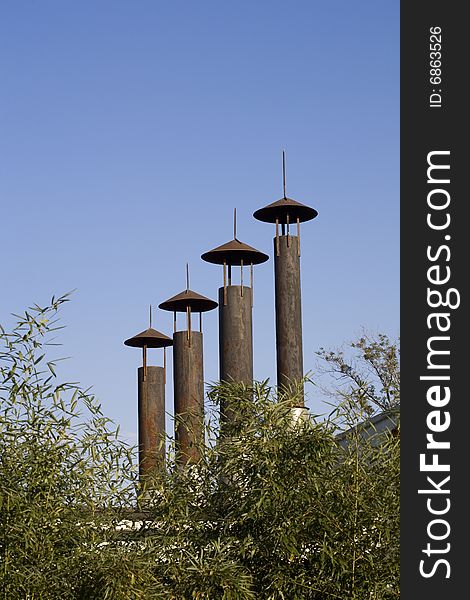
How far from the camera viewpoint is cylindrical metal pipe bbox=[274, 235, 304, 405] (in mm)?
9961

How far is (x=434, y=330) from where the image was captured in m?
3.63

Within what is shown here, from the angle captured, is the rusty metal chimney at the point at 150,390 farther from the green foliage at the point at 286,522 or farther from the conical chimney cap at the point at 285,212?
the green foliage at the point at 286,522

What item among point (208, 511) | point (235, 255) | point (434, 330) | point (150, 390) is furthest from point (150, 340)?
point (434, 330)

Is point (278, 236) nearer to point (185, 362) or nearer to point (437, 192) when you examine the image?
point (185, 362)

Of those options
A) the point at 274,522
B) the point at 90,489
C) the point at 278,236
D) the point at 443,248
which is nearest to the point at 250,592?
the point at 274,522

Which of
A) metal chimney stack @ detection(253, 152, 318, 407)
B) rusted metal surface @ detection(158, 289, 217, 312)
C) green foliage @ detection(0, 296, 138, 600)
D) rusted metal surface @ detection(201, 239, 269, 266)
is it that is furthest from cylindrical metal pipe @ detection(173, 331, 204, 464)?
green foliage @ detection(0, 296, 138, 600)

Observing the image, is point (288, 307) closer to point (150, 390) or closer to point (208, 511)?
point (150, 390)

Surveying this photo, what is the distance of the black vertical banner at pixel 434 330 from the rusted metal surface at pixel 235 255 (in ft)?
23.0

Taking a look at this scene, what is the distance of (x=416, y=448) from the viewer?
3643 mm

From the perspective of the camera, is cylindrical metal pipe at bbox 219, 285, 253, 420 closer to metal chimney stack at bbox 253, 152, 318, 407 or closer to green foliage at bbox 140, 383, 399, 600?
metal chimney stack at bbox 253, 152, 318, 407

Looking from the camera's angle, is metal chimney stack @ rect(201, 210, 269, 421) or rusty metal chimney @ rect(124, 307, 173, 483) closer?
metal chimney stack @ rect(201, 210, 269, 421)

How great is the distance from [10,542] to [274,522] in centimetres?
110

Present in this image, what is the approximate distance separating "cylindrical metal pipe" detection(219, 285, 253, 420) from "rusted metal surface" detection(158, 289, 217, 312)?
1.47 metres

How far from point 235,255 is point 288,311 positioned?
111cm
